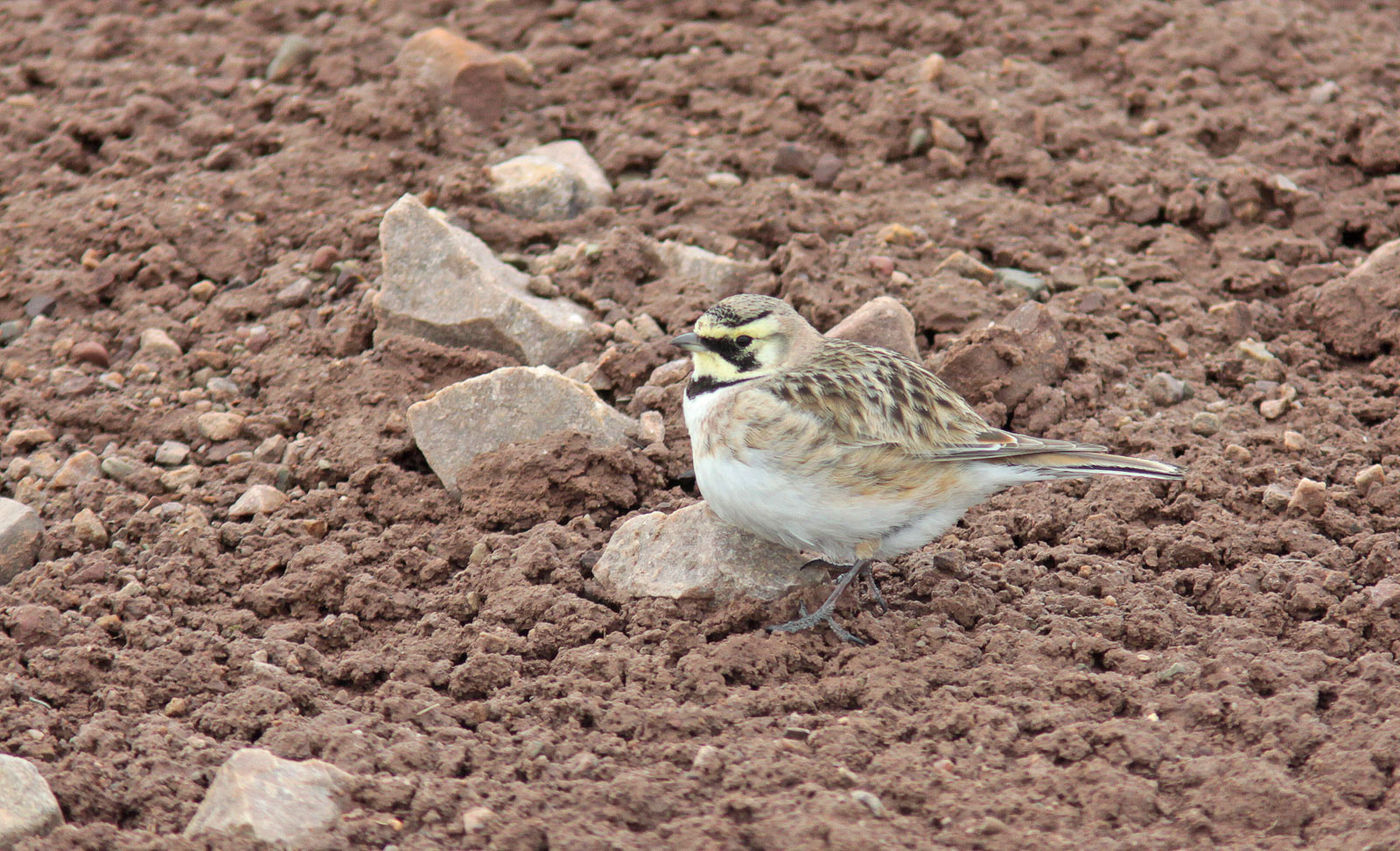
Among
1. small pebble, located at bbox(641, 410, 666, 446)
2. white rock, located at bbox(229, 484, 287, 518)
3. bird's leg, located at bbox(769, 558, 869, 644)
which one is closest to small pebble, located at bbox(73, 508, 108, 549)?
white rock, located at bbox(229, 484, 287, 518)

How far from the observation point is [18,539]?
5496 millimetres

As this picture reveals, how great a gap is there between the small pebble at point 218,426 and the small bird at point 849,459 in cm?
222

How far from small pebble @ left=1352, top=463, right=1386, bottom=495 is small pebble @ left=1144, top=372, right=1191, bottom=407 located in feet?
3.12

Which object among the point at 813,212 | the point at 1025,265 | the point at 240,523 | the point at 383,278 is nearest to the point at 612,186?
the point at 813,212

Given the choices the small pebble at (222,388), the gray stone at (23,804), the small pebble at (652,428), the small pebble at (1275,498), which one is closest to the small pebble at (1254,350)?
the small pebble at (1275,498)

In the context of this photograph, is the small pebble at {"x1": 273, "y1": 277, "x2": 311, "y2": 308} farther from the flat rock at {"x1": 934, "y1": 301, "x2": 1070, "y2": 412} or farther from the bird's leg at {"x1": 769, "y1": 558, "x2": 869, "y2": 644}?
the bird's leg at {"x1": 769, "y1": 558, "x2": 869, "y2": 644}

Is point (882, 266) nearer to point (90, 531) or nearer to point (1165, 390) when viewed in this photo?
point (1165, 390)

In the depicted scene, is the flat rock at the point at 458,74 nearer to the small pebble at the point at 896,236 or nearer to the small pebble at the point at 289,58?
the small pebble at the point at 289,58

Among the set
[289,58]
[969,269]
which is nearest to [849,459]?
[969,269]

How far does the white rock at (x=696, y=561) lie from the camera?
202 inches

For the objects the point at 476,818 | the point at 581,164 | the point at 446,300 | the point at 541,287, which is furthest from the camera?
the point at 581,164

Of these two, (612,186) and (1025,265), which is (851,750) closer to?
(1025,265)

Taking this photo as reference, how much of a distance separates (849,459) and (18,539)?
3.31 meters

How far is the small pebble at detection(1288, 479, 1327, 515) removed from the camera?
557cm
